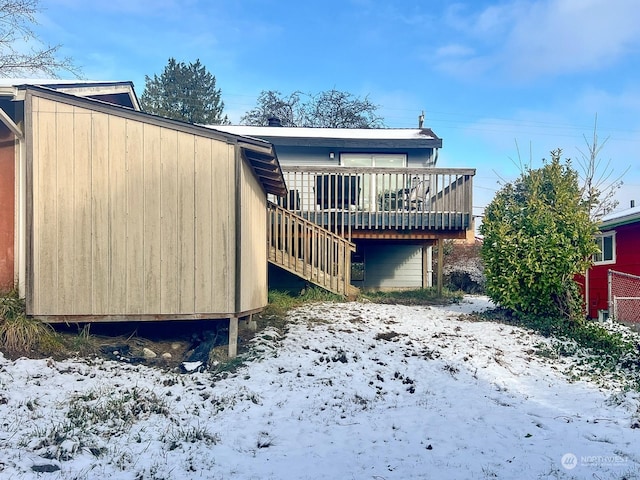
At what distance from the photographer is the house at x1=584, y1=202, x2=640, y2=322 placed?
9922 mm

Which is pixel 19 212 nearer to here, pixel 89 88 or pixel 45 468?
pixel 89 88

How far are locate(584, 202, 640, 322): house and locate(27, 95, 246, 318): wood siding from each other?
25.9 ft

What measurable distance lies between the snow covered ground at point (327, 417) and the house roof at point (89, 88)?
12.5 ft

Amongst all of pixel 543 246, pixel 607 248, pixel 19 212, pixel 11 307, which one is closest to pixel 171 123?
pixel 19 212

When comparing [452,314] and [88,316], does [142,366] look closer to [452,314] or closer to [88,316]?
[88,316]

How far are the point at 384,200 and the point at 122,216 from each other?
6.78 m

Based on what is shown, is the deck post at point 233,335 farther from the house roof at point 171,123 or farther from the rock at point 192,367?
the house roof at point 171,123

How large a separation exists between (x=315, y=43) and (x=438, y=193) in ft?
27.4

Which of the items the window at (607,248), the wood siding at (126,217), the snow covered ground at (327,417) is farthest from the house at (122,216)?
the window at (607,248)

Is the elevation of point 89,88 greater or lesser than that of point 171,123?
greater

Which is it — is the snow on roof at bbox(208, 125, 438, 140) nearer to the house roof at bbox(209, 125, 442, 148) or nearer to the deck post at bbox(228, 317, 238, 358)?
the house roof at bbox(209, 125, 442, 148)

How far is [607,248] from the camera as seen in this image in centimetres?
1258

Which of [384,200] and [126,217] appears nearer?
[126,217]

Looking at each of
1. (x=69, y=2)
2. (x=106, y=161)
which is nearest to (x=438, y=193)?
(x=106, y=161)
